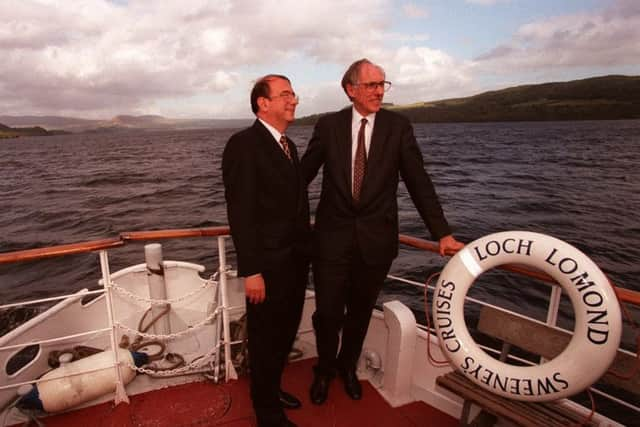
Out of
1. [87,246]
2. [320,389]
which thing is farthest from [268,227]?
[320,389]

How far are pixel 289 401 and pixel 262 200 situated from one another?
1.22m

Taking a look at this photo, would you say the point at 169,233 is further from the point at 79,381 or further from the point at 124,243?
the point at 79,381

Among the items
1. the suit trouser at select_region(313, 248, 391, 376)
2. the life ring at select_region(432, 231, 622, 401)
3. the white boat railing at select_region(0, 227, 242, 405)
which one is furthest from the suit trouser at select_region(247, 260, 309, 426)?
the life ring at select_region(432, 231, 622, 401)

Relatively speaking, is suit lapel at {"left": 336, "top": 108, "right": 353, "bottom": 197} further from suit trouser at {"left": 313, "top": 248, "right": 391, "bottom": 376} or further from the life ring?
the life ring

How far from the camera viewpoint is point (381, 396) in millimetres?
2230

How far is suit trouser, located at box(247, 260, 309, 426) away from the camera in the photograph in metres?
1.77

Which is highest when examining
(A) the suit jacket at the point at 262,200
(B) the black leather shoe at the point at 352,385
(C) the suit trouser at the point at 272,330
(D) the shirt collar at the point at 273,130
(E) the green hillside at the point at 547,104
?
(E) the green hillside at the point at 547,104

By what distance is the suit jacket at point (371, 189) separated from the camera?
72.6 inches

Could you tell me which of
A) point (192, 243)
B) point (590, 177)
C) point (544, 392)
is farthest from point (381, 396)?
point (590, 177)

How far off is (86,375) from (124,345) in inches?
27.9

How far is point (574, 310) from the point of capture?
4.80 ft

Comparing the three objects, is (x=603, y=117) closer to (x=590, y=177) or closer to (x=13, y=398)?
(x=590, y=177)

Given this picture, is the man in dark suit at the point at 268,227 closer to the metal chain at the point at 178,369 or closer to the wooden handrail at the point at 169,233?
the wooden handrail at the point at 169,233

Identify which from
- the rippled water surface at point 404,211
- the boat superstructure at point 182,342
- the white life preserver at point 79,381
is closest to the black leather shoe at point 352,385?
the boat superstructure at point 182,342
